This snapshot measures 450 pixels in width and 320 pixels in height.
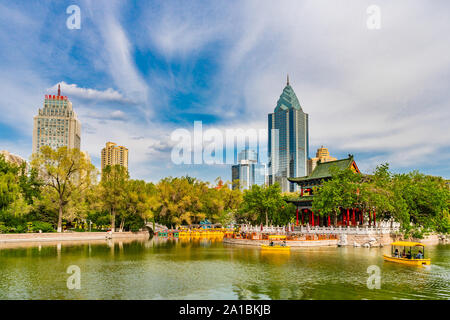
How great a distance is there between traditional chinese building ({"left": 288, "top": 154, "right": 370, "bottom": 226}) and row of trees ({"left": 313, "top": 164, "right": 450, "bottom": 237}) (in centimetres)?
326

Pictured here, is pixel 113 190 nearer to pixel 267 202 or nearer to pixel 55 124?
pixel 267 202

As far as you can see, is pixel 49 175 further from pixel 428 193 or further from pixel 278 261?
pixel 428 193

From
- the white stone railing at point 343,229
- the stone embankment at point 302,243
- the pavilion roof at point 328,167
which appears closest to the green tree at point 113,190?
the white stone railing at point 343,229

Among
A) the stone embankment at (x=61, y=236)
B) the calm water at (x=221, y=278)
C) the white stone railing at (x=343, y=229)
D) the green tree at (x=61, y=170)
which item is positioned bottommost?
the stone embankment at (x=61, y=236)

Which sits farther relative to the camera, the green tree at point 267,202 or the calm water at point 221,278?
the green tree at point 267,202

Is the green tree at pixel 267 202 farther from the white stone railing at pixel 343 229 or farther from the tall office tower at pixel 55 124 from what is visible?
the tall office tower at pixel 55 124

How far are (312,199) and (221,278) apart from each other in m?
35.4

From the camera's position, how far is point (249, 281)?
24031 millimetres

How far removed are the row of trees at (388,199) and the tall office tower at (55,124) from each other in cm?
15412

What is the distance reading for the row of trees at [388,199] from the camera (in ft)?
161

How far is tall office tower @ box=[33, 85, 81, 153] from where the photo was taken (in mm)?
175250
